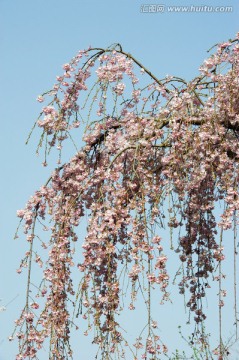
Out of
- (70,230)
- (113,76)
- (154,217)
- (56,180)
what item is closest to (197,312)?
(154,217)

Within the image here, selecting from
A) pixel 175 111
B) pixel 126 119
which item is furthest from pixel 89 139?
pixel 175 111

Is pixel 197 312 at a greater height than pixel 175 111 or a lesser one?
lesser

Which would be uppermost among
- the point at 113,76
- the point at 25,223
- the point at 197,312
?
the point at 113,76

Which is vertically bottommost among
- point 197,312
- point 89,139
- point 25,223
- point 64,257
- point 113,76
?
point 197,312

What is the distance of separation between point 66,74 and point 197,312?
1.80 meters

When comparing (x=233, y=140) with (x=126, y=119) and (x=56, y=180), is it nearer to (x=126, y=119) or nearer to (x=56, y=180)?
(x=126, y=119)

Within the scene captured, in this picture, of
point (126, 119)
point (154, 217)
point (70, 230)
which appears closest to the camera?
point (154, 217)

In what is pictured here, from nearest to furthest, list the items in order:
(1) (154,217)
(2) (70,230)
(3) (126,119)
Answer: (1) (154,217), (2) (70,230), (3) (126,119)

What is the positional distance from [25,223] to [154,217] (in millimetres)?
941

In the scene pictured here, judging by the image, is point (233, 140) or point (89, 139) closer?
point (233, 140)

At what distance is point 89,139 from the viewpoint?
4293 millimetres

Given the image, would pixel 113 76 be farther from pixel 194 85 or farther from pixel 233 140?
pixel 233 140

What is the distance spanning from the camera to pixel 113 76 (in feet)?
13.9

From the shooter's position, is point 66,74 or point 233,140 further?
point 66,74
